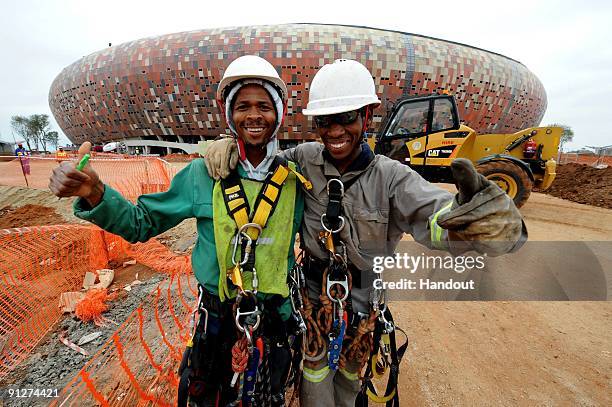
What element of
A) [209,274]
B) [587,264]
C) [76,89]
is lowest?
[587,264]

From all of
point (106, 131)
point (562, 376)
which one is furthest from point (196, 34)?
point (562, 376)

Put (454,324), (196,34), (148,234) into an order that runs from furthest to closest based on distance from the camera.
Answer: (196,34), (454,324), (148,234)

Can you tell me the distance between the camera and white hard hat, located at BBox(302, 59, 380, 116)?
1774 mm

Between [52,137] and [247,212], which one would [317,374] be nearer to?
[247,212]

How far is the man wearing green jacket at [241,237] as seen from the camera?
1.65 meters

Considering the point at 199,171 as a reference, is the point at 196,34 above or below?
above

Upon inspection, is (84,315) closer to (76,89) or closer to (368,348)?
(368,348)

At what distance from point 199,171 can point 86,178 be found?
0.59 metres

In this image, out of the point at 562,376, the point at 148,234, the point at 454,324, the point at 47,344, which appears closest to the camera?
the point at 148,234

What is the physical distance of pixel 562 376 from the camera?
9.43 feet

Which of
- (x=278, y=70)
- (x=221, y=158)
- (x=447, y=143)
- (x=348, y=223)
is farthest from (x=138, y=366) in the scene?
(x=278, y=70)

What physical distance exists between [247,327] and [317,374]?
2.51 ft

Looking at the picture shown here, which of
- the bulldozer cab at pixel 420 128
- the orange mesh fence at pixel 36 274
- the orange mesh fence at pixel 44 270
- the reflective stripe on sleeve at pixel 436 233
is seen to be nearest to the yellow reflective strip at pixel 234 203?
the reflective stripe on sleeve at pixel 436 233

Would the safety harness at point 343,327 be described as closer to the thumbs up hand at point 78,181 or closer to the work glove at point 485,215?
the work glove at point 485,215
